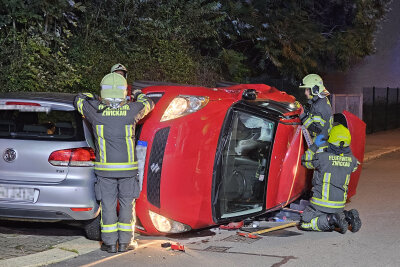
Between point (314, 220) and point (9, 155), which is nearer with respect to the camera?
point (9, 155)

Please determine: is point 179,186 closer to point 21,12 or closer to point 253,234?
point 253,234

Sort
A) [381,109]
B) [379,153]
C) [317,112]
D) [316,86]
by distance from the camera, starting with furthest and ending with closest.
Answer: [381,109]
[379,153]
[316,86]
[317,112]

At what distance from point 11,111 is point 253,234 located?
293cm

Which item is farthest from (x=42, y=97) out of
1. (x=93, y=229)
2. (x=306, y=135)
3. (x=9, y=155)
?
(x=306, y=135)

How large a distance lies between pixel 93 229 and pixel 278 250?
6.29 ft

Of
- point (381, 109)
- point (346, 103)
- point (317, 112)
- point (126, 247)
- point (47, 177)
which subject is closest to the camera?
point (47, 177)

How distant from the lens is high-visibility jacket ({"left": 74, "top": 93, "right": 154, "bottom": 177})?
5977 mm

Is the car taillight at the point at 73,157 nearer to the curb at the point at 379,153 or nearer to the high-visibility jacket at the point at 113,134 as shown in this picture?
the high-visibility jacket at the point at 113,134

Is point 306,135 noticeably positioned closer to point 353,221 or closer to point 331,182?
point 331,182

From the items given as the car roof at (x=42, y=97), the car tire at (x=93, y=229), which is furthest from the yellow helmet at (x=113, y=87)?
the car tire at (x=93, y=229)

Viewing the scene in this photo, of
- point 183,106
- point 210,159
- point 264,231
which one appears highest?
point 183,106

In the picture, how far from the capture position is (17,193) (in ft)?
19.4

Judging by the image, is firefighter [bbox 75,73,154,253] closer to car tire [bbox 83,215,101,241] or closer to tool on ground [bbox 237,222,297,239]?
car tire [bbox 83,215,101,241]

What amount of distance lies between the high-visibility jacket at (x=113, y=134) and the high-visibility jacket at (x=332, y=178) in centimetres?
229
